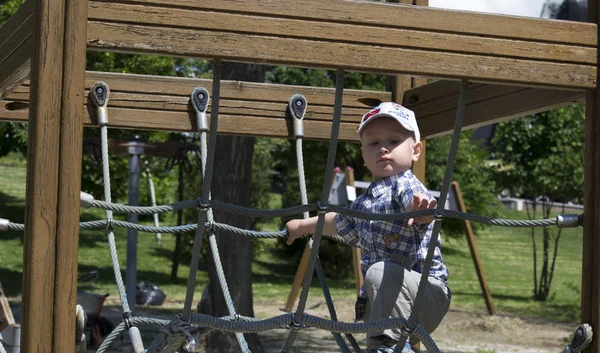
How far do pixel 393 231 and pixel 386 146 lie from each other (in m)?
0.26

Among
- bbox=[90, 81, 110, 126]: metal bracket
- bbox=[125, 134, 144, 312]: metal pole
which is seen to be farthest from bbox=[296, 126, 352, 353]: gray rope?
bbox=[125, 134, 144, 312]: metal pole

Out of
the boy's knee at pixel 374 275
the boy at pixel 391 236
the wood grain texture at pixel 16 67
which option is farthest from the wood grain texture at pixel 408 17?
the boy's knee at pixel 374 275

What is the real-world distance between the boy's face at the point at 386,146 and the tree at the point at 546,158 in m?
8.52

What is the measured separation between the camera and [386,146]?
8.05 feet

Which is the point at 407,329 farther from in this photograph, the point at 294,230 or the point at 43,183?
the point at 43,183

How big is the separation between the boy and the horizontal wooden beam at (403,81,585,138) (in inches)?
10.4

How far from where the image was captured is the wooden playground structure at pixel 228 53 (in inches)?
63.0

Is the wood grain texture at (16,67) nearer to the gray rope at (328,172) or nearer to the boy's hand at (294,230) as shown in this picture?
the gray rope at (328,172)

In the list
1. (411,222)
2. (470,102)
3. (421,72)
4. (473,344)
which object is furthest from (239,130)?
(473,344)

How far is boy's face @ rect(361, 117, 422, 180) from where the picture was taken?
7.99 feet

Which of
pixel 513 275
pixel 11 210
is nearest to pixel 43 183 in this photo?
pixel 11 210

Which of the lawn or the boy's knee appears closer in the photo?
the boy's knee

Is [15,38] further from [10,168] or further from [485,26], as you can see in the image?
[10,168]

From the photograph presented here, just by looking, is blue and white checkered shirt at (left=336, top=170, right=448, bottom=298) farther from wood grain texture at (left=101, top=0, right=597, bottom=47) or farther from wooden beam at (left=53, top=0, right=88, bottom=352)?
wooden beam at (left=53, top=0, right=88, bottom=352)
